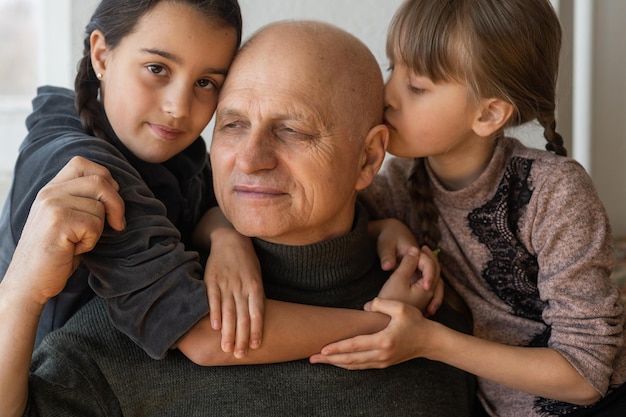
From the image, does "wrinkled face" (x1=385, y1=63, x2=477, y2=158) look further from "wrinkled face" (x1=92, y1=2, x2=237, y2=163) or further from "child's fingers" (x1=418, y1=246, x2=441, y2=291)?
"wrinkled face" (x1=92, y1=2, x2=237, y2=163)

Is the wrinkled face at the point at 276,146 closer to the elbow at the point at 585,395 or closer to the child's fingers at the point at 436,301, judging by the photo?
the child's fingers at the point at 436,301

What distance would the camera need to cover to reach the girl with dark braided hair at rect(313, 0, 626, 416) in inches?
71.2

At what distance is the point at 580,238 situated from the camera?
1834 mm

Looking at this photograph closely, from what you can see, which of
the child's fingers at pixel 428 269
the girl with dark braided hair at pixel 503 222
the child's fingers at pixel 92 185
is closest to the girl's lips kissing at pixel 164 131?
the child's fingers at pixel 92 185

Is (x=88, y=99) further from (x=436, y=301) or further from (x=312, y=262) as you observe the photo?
(x=436, y=301)

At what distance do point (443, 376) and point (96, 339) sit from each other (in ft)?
2.65

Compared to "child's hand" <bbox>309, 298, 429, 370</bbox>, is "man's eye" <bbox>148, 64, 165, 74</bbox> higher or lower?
higher

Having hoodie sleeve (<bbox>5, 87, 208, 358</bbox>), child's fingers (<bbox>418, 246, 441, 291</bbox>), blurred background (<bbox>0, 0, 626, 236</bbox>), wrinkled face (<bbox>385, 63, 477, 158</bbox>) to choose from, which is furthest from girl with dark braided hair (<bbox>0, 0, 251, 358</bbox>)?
blurred background (<bbox>0, 0, 626, 236</bbox>)

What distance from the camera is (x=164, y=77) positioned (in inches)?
69.6

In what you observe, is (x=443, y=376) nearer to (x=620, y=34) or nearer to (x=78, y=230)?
(x=78, y=230)

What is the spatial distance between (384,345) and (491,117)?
25.0 inches

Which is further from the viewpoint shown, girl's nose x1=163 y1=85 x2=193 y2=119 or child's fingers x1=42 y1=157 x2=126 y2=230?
girl's nose x1=163 y1=85 x2=193 y2=119

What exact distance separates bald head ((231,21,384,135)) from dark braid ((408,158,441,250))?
1.19 ft

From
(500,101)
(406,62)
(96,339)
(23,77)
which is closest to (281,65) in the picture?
(406,62)
